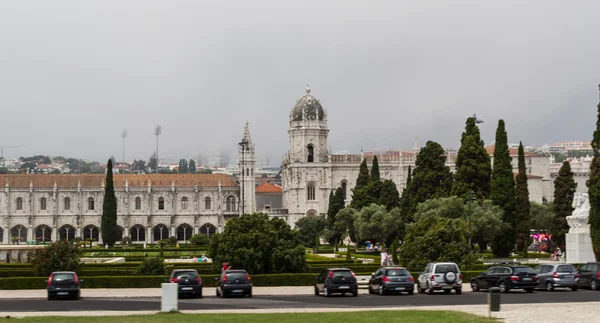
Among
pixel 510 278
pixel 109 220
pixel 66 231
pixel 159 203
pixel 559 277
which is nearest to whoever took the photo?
pixel 510 278

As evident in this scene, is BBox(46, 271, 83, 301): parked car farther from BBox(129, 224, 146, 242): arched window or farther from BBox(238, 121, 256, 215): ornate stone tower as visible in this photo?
BBox(129, 224, 146, 242): arched window

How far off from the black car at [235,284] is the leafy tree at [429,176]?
36.3m

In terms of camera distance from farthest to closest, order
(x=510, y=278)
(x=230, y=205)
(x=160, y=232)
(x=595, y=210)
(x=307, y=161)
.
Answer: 1. (x=230, y=205)
2. (x=160, y=232)
3. (x=307, y=161)
4. (x=595, y=210)
5. (x=510, y=278)

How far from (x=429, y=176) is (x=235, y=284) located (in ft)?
122

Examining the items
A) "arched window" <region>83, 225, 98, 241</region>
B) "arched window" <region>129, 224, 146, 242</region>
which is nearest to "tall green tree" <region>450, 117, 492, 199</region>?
"arched window" <region>129, 224, 146, 242</region>

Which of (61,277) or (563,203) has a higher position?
(563,203)

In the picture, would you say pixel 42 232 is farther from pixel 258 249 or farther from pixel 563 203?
pixel 258 249

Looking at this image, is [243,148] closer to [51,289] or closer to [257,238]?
[257,238]

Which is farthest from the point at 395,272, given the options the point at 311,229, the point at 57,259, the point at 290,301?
the point at 311,229

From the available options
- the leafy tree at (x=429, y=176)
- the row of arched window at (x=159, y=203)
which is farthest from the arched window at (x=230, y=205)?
→ the leafy tree at (x=429, y=176)

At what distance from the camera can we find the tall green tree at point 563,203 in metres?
65.8

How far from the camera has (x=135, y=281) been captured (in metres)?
40.1

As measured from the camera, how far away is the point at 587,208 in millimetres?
52188

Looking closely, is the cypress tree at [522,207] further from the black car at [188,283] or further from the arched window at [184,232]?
the arched window at [184,232]
